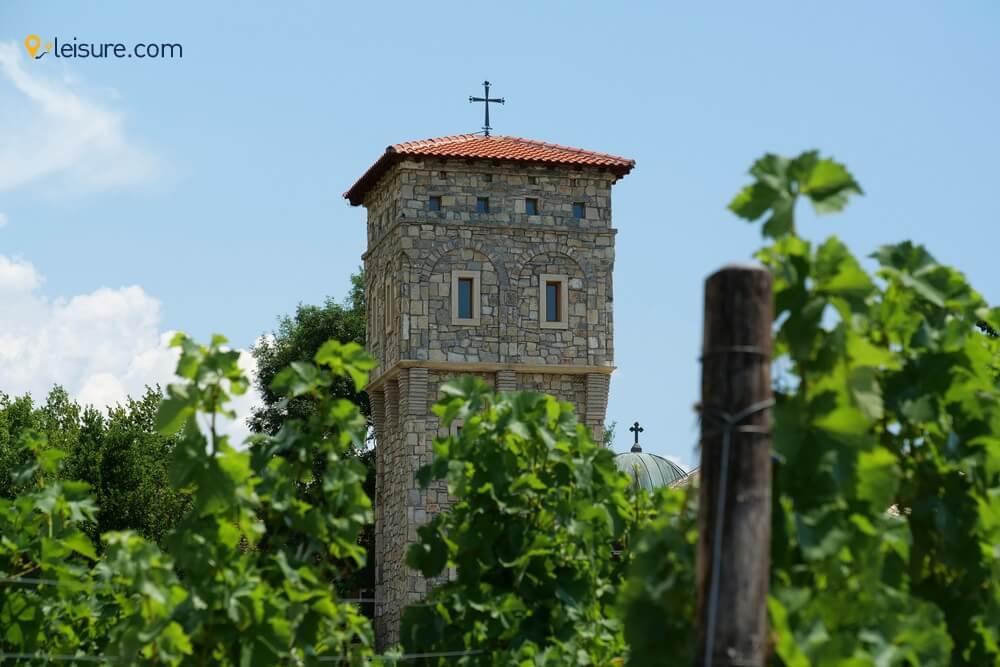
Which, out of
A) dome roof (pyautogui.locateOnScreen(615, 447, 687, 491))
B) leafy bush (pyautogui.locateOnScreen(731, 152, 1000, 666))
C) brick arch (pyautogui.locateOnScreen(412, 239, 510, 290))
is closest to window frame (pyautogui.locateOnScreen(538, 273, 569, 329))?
brick arch (pyautogui.locateOnScreen(412, 239, 510, 290))

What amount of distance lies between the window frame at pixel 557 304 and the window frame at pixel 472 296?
1.21m

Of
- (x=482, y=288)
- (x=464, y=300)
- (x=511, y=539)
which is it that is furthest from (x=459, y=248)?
(x=511, y=539)

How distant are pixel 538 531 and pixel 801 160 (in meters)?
3.59

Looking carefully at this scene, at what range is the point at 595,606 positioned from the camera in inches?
362

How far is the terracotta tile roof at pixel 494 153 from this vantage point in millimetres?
33391

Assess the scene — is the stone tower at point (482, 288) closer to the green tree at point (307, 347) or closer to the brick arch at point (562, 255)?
the brick arch at point (562, 255)

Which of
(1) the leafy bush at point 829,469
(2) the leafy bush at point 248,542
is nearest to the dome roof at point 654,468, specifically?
(2) the leafy bush at point 248,542

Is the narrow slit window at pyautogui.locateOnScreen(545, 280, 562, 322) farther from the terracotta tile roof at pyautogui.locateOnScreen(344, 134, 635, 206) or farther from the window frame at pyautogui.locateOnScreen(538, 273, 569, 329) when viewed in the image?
the terracotta tile roof at pyautogui.locateOnScreen(344, 134, 635, 206)

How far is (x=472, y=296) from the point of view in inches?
1316

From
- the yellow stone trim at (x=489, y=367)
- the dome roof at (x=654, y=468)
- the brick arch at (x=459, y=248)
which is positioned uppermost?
the brick arch at (x=459, y=248)

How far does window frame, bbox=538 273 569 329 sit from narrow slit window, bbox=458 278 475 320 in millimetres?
1353

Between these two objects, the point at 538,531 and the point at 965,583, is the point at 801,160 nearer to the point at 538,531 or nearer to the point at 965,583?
the point at 965,583

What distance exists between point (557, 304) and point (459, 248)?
7.32 ft

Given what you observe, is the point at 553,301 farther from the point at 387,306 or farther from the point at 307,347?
the point at 307,347
